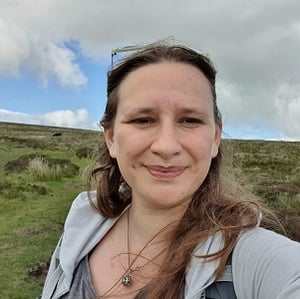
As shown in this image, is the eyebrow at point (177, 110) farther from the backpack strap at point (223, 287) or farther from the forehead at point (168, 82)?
the backpack strap at point (223, 287)

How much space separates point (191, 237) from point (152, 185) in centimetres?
25

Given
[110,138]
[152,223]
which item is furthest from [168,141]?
[110,138]

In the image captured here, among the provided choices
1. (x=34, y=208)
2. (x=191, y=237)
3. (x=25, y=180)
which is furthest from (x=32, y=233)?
(x=191, y=237)

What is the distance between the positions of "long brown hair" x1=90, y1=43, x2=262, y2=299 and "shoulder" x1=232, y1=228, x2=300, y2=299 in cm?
6

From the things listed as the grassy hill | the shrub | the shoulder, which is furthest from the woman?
the shrub

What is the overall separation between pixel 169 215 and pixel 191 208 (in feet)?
0.35

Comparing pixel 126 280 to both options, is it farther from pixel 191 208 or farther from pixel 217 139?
pixel 217 139

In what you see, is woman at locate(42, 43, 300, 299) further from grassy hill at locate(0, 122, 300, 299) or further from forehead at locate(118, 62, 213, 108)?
grassy hill at locate(0, 122, 300, 299)

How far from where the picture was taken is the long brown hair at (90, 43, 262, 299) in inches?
72.3

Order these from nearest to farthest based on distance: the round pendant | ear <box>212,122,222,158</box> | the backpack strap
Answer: the backpack strap < the round pendant < ear <box>212,122,222,158</box>

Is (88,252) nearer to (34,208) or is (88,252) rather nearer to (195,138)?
(195,138)

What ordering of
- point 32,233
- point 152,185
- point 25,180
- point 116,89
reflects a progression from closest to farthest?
1. point 152,185
2. point 116,89
3. point 32,233
4. point 25,180

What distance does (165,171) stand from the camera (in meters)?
2.00

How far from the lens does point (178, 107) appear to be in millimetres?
1952
